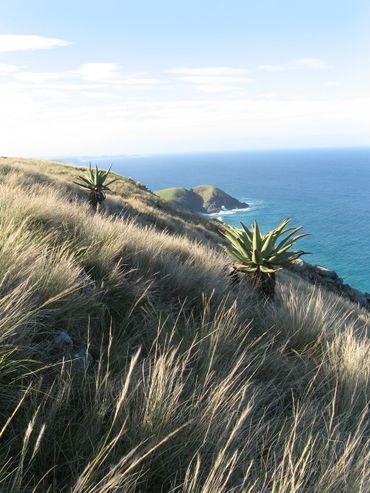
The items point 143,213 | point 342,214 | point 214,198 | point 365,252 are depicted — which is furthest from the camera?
point 214,198

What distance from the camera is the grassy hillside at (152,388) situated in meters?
1.77

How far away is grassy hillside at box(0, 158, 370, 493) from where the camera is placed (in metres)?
1.77

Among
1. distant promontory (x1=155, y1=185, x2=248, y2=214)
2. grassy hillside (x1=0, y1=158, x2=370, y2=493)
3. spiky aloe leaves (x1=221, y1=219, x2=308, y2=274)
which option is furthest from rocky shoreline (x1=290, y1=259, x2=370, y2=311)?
distant promontory (x1=155, y1=185, x2=248, y2=214)

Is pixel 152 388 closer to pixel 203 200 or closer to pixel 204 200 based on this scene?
pixel 204 200

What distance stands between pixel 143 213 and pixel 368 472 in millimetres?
19973

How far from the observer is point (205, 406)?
224 cm

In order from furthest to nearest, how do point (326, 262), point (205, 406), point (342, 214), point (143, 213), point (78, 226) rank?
1. point (342, 214)
2. point (326, 262)
3. point (143, 213)
4. point (78, 226)
5. point (205, 406)

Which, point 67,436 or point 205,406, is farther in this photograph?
point 205,406

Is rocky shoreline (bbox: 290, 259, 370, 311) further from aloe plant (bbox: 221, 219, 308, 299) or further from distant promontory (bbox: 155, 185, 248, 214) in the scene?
distant promontory (bbox: 155, 185, 248, 214)

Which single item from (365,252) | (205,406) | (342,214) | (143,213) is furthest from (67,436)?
(342,214)

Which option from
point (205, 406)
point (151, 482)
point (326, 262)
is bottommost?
point (326, 262)

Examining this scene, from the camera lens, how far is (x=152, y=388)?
204 cm

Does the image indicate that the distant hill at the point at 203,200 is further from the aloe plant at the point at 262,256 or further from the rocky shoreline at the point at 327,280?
the aloe plant at the point at 262,256

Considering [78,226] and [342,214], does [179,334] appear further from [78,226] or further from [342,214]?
[342,214]
